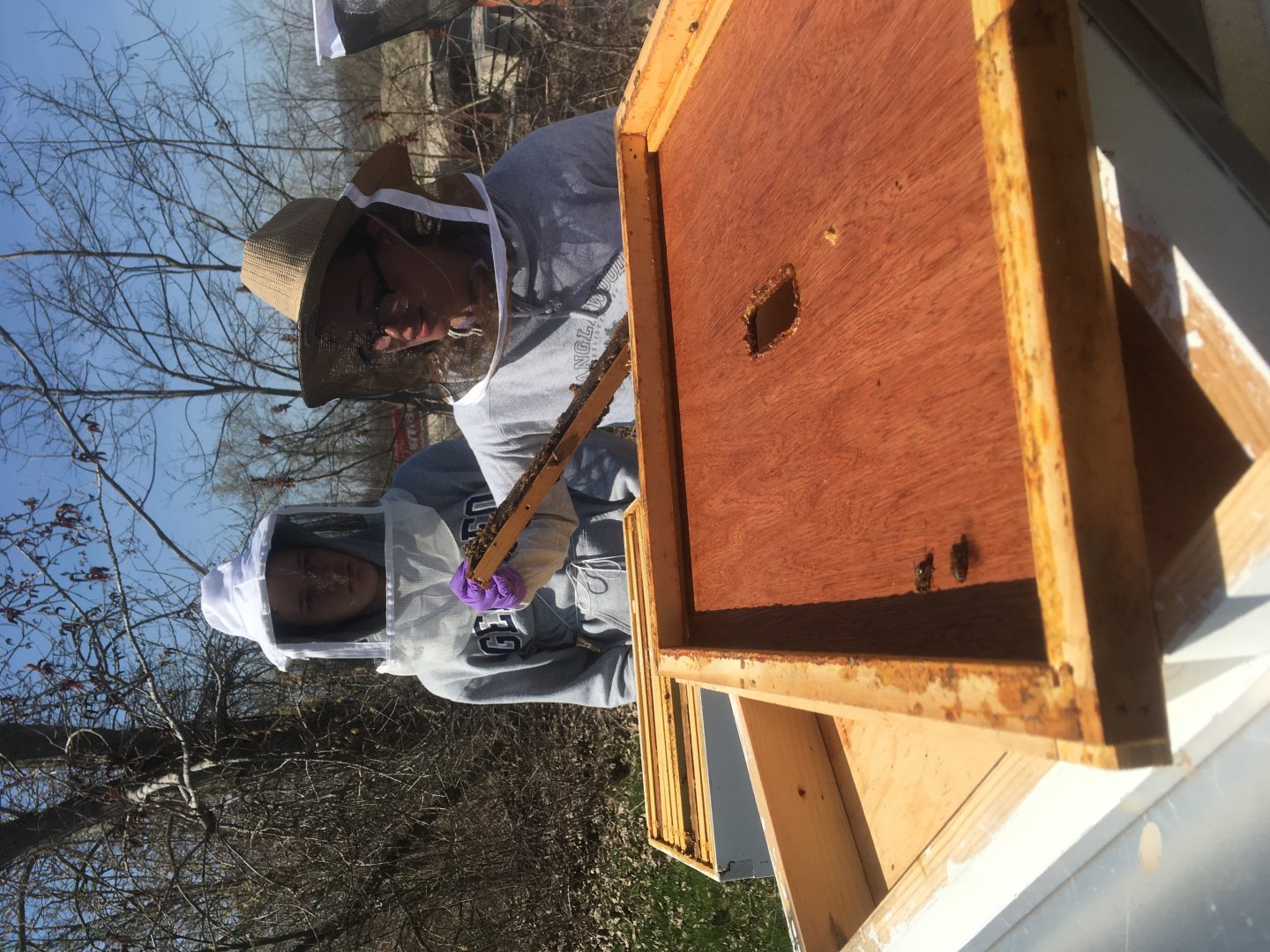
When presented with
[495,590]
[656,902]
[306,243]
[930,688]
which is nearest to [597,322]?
[306,243]

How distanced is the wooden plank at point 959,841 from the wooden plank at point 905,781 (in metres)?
0.08

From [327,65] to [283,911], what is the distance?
8108 millimetres

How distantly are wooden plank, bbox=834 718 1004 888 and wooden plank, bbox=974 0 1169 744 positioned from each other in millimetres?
884

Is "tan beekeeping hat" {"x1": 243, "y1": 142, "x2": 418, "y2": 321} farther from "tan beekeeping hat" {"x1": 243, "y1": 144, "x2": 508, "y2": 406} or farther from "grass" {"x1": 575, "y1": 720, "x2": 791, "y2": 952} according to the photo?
"grass" {"x1": 575, "y1": 720, "x2": 791, "y2": 952}

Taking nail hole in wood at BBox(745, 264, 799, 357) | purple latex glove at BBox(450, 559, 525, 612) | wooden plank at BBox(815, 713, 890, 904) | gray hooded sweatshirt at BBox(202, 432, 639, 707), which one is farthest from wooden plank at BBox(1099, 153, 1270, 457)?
gray hooded sweatshirt at BBox(202, 432, 639, 707)

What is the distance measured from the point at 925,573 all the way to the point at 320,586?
3089mm

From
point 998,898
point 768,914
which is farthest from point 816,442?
point 768,914

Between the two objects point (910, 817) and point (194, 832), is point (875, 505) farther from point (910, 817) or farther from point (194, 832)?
point (194, 832)

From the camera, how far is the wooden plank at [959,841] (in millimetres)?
1192

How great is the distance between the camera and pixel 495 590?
3209 mm

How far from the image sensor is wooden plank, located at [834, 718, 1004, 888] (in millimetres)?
1504

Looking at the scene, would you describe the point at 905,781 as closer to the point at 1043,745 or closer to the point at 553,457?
the point at 1043,745

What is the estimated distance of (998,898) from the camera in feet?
4.24

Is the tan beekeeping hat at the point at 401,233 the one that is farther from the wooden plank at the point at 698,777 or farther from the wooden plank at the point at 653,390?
the wooden plank at the point at 698,777
